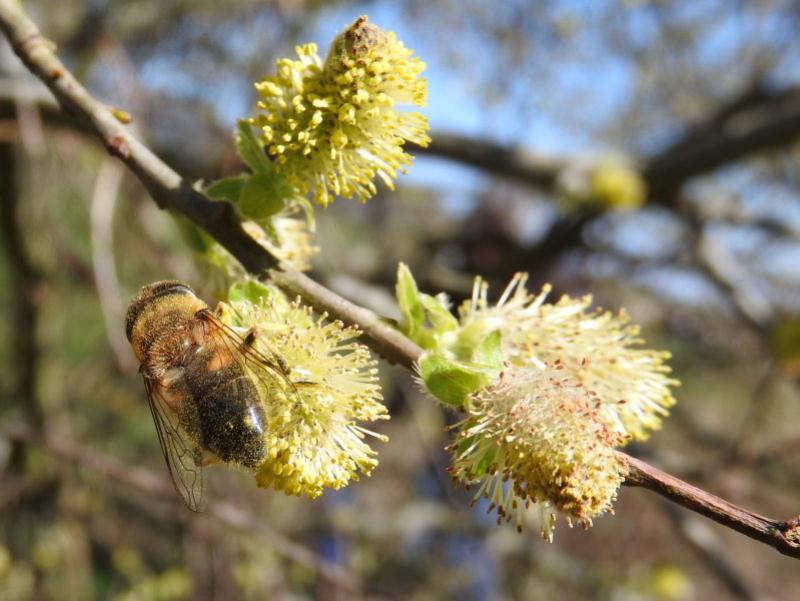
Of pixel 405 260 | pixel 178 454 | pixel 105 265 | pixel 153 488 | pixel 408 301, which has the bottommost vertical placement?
pixel 178 454

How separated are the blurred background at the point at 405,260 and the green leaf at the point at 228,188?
2.36 ft

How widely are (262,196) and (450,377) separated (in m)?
0.29

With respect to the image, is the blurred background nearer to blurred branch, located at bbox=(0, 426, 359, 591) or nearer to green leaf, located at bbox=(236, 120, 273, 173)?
blurred branch, located at bbox=(0, 426, 359, 591)

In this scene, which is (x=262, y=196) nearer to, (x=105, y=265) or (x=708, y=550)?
(x=105, y=265)

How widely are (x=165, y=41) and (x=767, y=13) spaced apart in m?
2.53

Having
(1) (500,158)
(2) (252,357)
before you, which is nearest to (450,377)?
(2) (252,357)

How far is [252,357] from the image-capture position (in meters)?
0.81

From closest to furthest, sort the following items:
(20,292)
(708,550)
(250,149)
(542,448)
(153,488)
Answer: (542,448) → (250,149) → (153,488) → (708,550) → (20,292)

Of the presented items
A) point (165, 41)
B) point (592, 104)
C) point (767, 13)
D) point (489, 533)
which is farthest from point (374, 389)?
point (592, 104)

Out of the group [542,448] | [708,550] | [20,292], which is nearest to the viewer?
[542,448]

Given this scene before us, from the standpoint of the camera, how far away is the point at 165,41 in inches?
129

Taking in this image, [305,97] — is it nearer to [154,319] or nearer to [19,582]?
[154,319]

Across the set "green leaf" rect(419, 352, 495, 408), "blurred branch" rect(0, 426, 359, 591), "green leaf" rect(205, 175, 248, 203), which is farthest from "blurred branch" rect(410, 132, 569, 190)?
"green leaf" rect(419, 352, 495, 408)

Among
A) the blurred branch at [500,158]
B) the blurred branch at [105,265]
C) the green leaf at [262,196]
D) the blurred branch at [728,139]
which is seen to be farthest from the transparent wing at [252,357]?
the blurred branch at [728,139]
